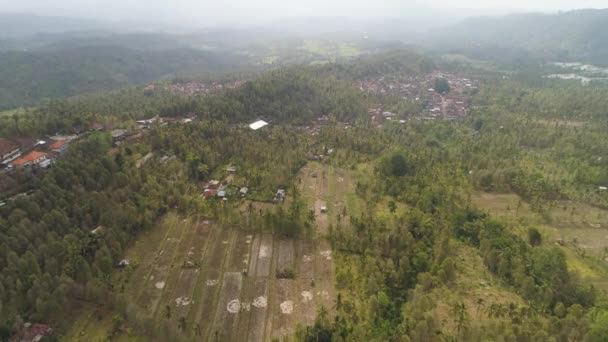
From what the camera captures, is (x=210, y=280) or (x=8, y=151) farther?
(x=8, y=151)

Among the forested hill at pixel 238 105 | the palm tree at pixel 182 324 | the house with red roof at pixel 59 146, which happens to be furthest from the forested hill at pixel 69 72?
the palm tree at pixel 182 324

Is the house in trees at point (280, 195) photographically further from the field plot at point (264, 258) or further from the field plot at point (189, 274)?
the field plot at point (189, 274)

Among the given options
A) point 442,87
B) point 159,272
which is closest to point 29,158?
point 159,272

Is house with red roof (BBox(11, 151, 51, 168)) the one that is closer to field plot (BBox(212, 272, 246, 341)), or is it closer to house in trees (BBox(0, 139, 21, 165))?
house in trees (BBox(0, 139, 21, 165))

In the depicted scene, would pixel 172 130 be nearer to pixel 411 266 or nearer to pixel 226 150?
pixel 226 150

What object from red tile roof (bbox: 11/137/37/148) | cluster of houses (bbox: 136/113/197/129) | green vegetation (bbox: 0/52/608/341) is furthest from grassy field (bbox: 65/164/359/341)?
cluster of houses (bbox: 136/113/197/129)

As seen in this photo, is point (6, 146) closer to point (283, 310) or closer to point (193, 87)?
point (283, 310)

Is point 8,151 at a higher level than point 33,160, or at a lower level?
higher
